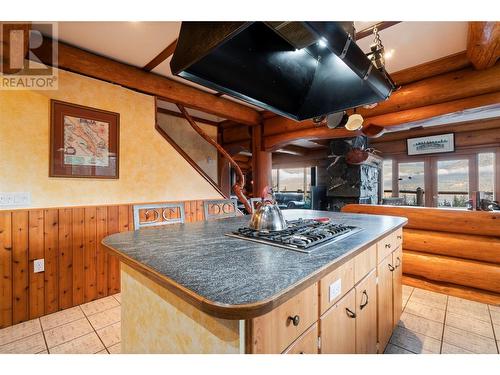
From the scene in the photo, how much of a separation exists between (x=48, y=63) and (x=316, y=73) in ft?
7.98

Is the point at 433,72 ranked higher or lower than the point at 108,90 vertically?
higher

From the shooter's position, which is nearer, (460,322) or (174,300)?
(174,300)

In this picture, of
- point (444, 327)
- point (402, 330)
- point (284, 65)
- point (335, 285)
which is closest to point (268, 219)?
point (335, 285)

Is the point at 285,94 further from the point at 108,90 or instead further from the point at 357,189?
the point at 357,189

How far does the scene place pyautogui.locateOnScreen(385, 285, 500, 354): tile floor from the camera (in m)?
1.78

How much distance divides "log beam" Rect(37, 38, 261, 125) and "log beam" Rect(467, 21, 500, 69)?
2.77 metres

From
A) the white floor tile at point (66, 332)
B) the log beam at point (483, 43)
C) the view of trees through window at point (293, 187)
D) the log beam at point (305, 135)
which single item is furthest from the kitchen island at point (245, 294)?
the view of trees through window at point (293, 187)

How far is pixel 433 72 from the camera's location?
2.68 meters

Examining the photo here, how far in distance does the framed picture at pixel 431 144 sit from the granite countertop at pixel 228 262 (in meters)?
5.41

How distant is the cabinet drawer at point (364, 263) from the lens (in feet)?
4.19

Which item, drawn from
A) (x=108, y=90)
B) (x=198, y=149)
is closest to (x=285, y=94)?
(x=108, y=90)

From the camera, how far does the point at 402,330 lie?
78.7 inches

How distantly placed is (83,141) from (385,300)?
3030 millimetres

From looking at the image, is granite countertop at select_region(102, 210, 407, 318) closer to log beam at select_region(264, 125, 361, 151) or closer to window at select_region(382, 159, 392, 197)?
log beam at select_region(264, 125, 361, 151)
